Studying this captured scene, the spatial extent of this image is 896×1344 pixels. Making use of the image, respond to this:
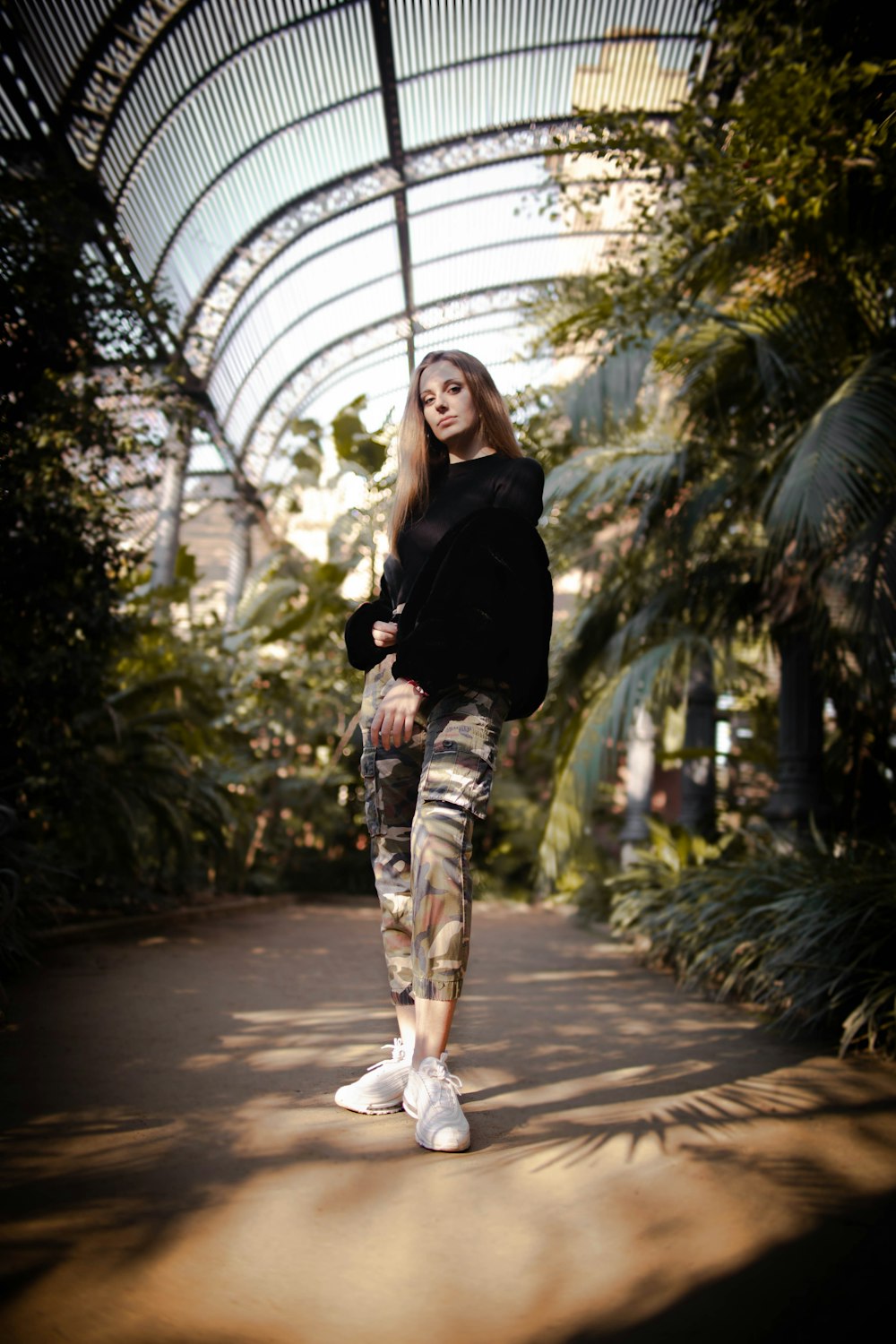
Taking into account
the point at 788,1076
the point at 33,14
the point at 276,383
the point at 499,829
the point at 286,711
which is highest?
the point at 276,383

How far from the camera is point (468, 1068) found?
2.61 m

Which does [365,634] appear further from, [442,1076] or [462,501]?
[442,1076]

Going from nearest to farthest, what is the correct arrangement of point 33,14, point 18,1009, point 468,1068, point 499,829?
1. point 468,1068
2. point 18,1009
3. point 33,14
4. point 499,829

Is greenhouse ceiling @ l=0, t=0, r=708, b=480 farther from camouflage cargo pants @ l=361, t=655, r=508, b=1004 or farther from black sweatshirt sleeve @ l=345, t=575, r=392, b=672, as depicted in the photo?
camouflage cargo pants @ l=361, t=655, r=508, b=1004

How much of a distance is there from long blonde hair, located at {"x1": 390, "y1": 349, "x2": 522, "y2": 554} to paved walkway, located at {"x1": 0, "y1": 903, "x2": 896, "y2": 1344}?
145cm


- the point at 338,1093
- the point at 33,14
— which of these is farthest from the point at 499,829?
the point at 338,1093

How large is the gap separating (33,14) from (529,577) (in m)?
6.59

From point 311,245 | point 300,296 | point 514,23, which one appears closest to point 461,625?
point 514,23

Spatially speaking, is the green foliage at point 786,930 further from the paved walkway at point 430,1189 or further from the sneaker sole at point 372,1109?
the sneaker sole at point 372,1109

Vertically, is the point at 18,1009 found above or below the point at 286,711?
below

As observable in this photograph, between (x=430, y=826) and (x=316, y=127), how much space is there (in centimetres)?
981

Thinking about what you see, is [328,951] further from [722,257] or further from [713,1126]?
[722,257]

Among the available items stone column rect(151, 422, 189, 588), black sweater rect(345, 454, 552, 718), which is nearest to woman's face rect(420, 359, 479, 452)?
black sweater rect(345, 454, 552, 718)

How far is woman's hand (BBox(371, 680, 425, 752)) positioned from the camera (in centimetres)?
222
